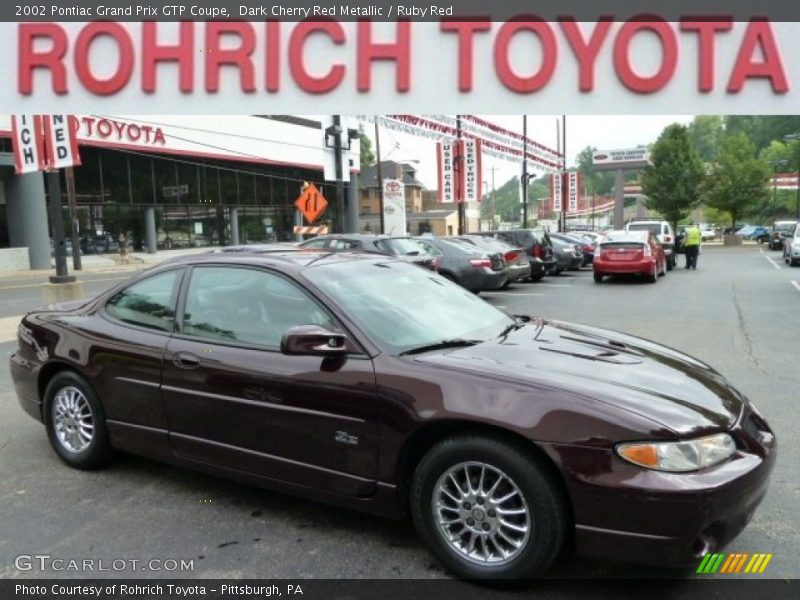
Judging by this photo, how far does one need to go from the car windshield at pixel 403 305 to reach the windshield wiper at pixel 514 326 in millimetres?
27

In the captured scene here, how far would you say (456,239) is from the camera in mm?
16094

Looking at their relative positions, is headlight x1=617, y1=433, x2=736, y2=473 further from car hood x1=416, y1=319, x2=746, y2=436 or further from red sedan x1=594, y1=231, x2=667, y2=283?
red sedan x1=594, y1=231, x2=667, y2=283

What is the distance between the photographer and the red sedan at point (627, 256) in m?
17.5

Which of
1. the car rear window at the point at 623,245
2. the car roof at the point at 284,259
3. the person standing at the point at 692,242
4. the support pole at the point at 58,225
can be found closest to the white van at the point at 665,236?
the person standing at the point at 692,242

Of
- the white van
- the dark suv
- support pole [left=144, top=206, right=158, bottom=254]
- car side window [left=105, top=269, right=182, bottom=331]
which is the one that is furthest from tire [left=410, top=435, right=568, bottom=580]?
support pole [left=144, top=206, right=158, bottom=254]

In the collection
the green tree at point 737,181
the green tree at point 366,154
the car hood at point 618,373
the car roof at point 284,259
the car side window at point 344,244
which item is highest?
the green tree at point 366,154

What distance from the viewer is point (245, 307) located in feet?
12.5

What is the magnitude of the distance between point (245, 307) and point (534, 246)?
16224mm

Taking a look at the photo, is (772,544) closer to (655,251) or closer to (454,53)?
(454,53)

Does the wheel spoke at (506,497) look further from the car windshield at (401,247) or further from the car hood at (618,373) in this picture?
the car windshield at (401,247)

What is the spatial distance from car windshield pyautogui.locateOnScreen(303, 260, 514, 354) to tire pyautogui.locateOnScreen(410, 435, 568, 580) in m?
0.64

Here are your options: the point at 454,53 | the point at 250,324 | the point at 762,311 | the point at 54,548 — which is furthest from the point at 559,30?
the point at 762,311

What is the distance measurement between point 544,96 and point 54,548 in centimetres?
514

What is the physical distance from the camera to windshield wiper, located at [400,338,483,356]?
10.9ft
